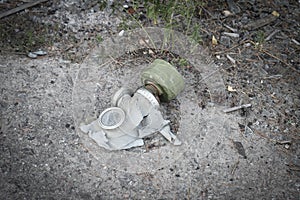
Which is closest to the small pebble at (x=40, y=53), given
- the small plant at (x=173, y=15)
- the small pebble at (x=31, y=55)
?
the small pebble at (x=31, y=55)

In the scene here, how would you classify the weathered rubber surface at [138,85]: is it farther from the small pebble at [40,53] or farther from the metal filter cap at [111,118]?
the small pebble at [40,53]

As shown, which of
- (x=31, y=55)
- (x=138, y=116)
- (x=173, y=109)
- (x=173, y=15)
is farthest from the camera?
(x=173, y=15)

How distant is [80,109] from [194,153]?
603mm

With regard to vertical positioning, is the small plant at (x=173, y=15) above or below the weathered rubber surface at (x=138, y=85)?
above

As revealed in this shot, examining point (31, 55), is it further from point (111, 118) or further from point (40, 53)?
point (111, 118)

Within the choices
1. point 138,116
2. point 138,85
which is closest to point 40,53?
point 138,85

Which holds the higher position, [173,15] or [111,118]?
[173,15]

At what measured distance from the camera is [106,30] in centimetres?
235

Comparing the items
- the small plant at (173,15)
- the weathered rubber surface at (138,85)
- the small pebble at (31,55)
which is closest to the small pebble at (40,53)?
the small pebble at (31,55)

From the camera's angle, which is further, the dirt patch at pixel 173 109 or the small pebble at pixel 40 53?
the small pebble at pixel 40 53

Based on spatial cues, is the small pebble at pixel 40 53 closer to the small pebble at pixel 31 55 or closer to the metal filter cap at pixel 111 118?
the small pebble at pixel 31 55

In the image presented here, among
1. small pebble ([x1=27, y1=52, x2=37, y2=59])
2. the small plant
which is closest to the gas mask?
the small plant

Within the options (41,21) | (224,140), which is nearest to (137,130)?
(224,140)

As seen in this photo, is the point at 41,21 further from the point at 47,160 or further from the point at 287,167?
the point at 287,167
